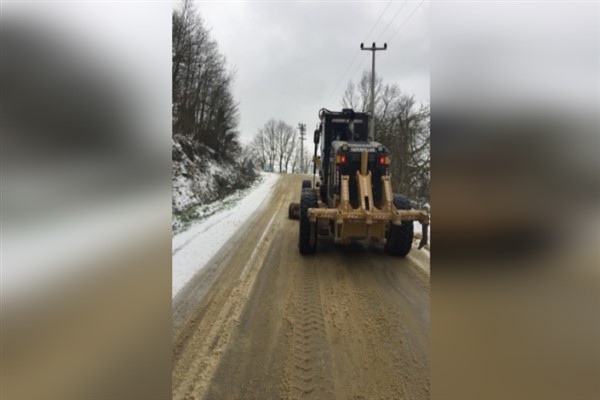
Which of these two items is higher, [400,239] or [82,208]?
[82,208]

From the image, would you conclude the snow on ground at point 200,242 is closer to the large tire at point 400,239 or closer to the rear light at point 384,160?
the large tire at point 400,239

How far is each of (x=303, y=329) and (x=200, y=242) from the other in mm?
4069

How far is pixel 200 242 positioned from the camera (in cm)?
673

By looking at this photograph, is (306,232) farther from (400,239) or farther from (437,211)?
(437,211)

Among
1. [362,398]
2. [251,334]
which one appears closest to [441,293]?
[362,398]

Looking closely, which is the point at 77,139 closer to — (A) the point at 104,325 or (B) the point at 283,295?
(A) the point at 104,325

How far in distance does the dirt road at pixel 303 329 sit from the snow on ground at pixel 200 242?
24cm

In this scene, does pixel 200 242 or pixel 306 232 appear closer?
pixel 306 232

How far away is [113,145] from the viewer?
74 cm

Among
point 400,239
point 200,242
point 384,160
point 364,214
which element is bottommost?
point 200,242

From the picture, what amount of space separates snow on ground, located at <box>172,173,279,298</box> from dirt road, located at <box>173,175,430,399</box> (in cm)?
24

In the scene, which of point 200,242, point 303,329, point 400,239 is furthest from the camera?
point 200,242

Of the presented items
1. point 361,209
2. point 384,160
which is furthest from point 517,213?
point 384,160

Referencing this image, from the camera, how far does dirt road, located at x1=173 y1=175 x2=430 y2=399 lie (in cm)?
247
